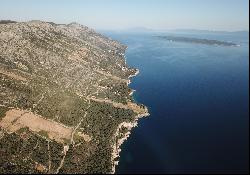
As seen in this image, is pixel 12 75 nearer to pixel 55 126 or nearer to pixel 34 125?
pixel 34 125

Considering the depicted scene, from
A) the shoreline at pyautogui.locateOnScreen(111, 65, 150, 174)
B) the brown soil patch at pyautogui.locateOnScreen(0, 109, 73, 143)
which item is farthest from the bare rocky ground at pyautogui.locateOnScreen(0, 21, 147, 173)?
the shoreline at pyautogui.locateOnScreen(111, 65, 150, 174)

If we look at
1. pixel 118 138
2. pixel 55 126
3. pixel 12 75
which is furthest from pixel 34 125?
pixel 12 75

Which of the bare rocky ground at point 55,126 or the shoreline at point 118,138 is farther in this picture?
the shoreline at point 118,138

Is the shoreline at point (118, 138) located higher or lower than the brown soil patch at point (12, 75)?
lower

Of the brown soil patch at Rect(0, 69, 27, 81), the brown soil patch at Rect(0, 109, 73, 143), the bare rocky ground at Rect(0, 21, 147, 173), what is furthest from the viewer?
the brown soil patch at Rect(0, 69, 27, 81)

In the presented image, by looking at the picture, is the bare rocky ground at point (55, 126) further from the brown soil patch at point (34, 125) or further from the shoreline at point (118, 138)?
the shoreline at point (118, 138)

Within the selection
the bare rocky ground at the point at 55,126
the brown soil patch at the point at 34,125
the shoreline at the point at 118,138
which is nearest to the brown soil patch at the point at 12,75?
the bare rocky ground at the point at 55,126

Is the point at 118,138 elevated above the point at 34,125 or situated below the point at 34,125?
below

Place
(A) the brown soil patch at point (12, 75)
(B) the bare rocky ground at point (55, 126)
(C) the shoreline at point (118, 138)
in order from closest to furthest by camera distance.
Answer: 1. (B) the bare rocky ground at point (55, 126)
2. (C) the shoreline at point (118, 138)
3. (A) the brown soil patch at point (12, 75)

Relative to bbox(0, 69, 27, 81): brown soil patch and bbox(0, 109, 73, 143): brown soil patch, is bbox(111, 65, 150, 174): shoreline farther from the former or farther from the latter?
bbox(0, 69, 27, 81): brown soil patch

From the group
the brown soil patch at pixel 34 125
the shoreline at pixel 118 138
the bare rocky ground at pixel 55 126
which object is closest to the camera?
the bare rocky ground at pixel 55 126

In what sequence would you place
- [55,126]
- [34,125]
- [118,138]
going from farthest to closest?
[118,138]
[55,126]
[34,125]

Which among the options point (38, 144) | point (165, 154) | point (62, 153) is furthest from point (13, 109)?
point (165, 154)
